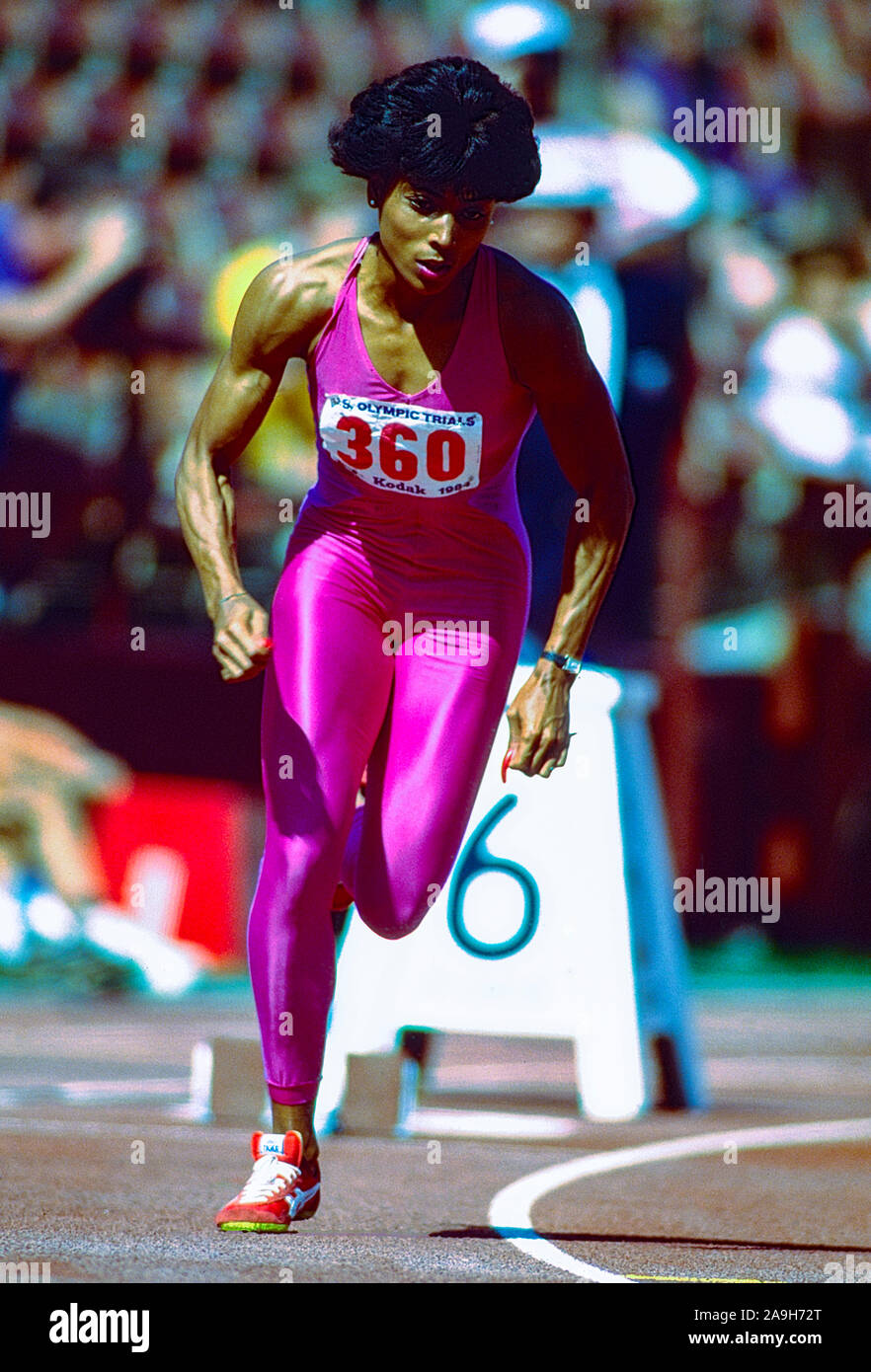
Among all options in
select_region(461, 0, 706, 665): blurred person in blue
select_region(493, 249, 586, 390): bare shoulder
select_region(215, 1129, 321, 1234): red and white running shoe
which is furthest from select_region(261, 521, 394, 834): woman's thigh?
select_region(461, 0, 706, 665): blurred person in blue

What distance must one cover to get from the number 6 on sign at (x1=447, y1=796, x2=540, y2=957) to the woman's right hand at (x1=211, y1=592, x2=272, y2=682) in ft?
13.5

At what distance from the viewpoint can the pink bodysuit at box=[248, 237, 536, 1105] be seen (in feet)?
15.3

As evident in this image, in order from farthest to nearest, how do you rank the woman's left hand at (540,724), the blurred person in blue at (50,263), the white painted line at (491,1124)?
1. the blurred person in blue at (50,263)
2. the white painted line at (491,1124)
3. the woman's left hand at (540,724)

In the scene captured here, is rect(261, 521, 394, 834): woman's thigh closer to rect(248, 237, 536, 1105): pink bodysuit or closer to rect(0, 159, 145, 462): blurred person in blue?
rect(248, 237, 536, 1105): pink bodysuit

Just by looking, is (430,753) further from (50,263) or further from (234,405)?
(50,263)

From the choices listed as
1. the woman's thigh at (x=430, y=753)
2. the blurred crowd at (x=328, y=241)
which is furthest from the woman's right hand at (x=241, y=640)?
the blurred crowd at (x=328, y=241)

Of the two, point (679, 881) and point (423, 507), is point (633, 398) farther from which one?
point (679, 881)

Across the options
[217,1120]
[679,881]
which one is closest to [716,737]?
[679,881]

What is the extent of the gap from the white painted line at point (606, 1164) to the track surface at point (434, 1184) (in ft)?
0.13

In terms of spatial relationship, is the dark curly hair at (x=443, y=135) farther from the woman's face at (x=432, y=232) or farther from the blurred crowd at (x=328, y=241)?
the blurred crowd at (x=328, y=241)

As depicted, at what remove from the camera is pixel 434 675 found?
4902mm

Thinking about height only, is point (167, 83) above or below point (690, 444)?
above

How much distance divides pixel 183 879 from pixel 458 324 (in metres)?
13.2

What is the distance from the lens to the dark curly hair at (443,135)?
450cm
